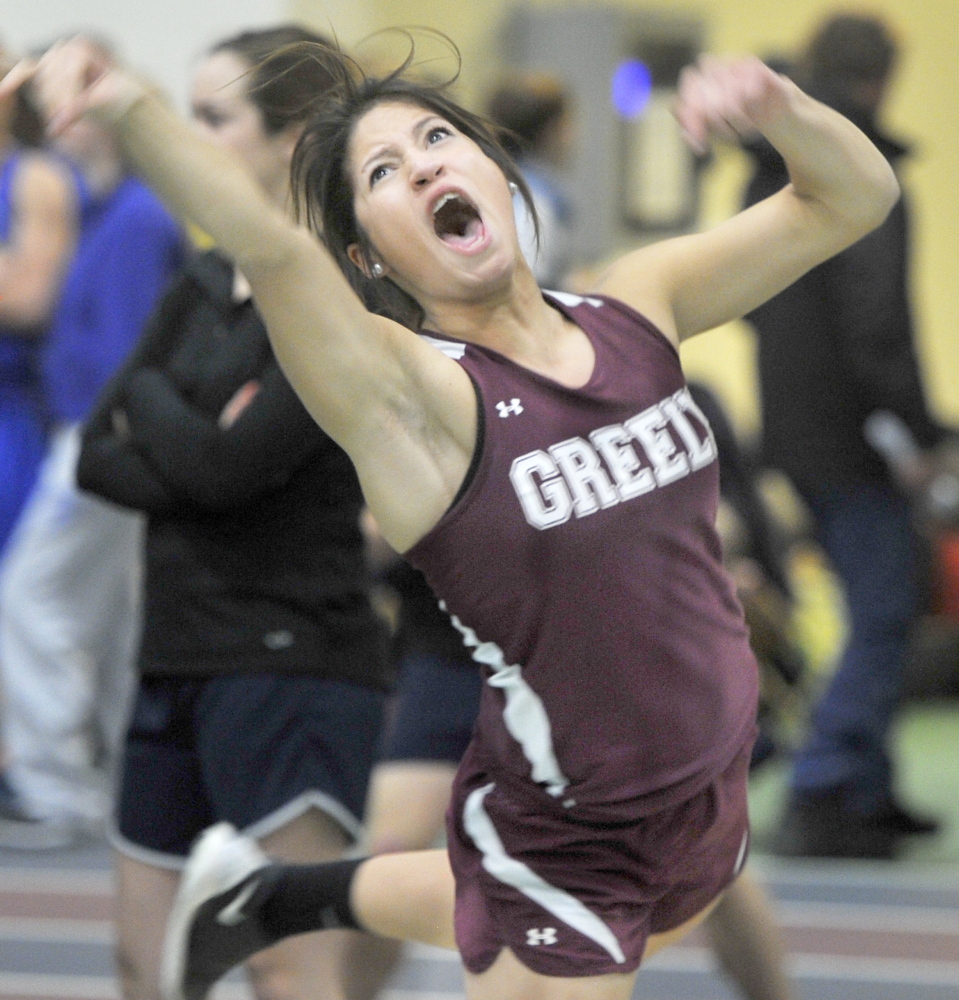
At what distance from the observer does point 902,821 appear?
4832 mm

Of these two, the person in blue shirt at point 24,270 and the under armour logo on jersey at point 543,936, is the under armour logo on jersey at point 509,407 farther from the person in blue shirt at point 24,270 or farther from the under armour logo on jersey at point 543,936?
the person in blue shirt at point 24,270

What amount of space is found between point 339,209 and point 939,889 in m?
2.89

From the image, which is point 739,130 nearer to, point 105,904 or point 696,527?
point 696,527

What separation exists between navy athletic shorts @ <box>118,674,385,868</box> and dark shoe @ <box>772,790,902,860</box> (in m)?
2.35

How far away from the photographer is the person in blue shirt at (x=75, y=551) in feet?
15.6

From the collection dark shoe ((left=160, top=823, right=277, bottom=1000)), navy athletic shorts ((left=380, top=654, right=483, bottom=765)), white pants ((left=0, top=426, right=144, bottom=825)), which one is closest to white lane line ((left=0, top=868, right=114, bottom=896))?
white pants ((left=0, top=426, right=144, bottom=825))

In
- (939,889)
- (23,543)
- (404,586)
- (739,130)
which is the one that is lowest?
(939,889)

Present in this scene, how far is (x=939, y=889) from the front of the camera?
4.46m

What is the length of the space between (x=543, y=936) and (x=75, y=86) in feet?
3.42

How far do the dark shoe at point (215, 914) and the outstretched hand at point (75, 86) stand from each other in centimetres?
112

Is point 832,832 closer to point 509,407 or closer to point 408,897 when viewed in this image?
point 408,897

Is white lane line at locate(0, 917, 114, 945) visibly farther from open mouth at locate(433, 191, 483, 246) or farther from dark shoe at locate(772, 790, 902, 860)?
open mouth at locate(433, 191, 483, 246)

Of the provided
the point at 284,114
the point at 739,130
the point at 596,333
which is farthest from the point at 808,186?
the point at 284,114

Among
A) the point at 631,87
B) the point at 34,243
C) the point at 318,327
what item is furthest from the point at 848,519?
the point at 631,87
